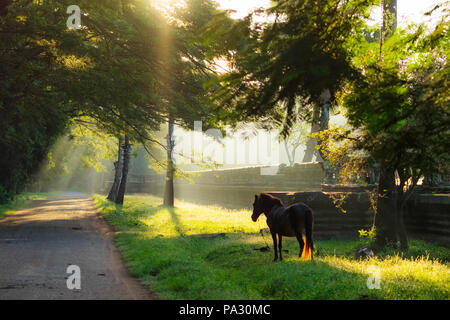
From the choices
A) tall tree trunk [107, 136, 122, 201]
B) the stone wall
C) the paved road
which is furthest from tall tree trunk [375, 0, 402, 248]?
tall tree trunk [107, 136, 122, 201]

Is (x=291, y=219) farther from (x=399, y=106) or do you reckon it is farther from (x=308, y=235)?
(x=399, y=106)

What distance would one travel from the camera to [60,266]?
31.3 feet

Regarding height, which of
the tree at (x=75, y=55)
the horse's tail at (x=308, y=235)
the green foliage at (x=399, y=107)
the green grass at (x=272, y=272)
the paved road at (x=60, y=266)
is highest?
the tree at (x=75, y=55)

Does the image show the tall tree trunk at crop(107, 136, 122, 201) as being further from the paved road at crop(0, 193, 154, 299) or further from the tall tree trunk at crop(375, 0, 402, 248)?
the tall tree trunk at crop(375, 0, 402, 248)

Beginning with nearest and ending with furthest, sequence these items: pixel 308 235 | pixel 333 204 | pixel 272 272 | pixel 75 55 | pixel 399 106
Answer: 1. pixel 399 106
2. pixel 272 272
3. pixel 308 235
4. pixel 75 55
5. pixel 333 204

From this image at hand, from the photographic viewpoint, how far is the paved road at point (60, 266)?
706 centimetres

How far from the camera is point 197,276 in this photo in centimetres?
783

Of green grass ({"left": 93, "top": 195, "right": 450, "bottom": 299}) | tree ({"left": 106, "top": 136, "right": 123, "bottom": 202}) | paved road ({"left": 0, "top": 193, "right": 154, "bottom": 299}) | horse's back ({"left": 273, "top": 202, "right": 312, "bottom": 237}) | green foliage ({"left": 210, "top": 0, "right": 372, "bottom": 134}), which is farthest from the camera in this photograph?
tree ({"left": 106, "top": 136, "right": 123, "bottom": 202})

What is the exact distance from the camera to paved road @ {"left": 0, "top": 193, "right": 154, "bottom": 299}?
706 centimetres

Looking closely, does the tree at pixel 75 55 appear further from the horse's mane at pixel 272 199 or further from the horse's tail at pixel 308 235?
the horse's tail at pixel 308 235

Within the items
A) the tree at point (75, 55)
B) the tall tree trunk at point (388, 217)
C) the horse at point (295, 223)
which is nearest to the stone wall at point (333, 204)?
the tall tree trunk at point (388, 217)

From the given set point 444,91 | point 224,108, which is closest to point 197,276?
point 224,108

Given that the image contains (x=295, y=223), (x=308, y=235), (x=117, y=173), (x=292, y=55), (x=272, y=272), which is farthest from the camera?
(x=117, y=173)

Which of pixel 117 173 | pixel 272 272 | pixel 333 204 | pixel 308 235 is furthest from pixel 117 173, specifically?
pixel 272 272
